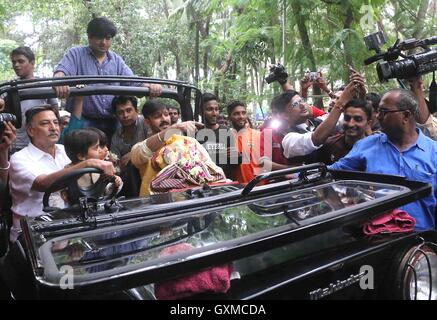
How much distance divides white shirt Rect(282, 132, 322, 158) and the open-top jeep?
0.95m

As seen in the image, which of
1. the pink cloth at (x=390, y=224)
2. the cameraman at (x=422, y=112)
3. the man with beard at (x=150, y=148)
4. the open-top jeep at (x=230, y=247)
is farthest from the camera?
the cameraman at (x=422, y=112)

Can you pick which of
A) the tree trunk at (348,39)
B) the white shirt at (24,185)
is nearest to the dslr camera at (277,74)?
the tree trunk at (348,39)

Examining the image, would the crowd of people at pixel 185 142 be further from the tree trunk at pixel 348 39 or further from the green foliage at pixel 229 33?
the green foliage at pixel 229 33

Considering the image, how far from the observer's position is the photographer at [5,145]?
2.38 meters

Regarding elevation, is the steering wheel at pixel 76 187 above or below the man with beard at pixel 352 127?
below

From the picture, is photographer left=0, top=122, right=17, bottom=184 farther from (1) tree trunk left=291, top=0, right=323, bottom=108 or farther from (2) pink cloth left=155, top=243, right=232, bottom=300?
(1) tree trunk left=291, top=0, right=323, bottom=108

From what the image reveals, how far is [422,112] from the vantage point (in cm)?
300

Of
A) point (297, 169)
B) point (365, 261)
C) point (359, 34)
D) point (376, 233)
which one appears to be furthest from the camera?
point (359, 34)

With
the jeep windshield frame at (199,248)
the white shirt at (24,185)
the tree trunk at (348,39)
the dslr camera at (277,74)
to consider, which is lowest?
the jeep windshield frame at (199,248)

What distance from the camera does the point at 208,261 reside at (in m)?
1.23

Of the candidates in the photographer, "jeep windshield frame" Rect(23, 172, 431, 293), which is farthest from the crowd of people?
"jeep windshield frame" Rect(23, 172, 431, 293)

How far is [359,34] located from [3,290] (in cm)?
419

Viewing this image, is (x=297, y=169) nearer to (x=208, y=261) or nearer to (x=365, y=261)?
(x=365, y=261)
